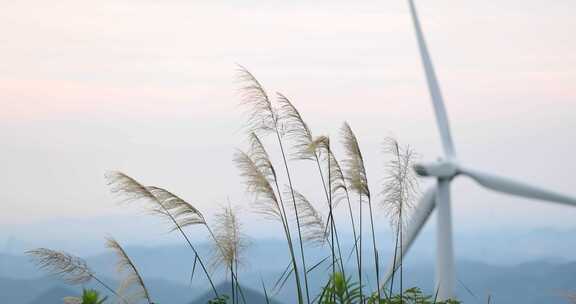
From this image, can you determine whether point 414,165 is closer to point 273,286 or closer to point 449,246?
point 273,286

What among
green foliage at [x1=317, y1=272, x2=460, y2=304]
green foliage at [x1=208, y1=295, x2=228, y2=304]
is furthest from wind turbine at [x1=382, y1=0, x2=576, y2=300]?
green foliage at [x1=208, y1=295, x2=228, y2=304]

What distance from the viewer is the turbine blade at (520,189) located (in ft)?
57.5

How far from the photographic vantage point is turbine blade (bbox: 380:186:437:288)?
13125 mm

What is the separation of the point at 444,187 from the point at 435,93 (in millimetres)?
1911

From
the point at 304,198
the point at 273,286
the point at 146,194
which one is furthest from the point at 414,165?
the point at 146,194

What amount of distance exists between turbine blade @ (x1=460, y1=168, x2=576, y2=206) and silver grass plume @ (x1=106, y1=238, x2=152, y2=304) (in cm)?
809

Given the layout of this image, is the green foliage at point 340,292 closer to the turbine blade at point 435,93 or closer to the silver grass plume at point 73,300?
the silver grass plume at point 73,300

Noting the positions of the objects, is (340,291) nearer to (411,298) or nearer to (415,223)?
(411,298)

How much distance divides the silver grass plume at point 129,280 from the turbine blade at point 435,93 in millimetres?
8542

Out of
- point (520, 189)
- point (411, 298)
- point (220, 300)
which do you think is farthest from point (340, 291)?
point (520, 189)

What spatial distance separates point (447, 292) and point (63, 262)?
6584 millimetres

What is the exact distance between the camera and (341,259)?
12656mm

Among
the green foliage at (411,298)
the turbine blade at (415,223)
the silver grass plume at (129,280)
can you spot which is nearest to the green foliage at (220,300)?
the silver grass plume at (129,280)

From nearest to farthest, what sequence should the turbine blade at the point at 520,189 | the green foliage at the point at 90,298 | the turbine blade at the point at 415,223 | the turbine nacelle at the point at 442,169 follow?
the green foliage at the point at 90,298
the turbine blade at the point at 415,223
the turbine blade at the point at 520,189
the turbine nacelle at the point at 442,169
